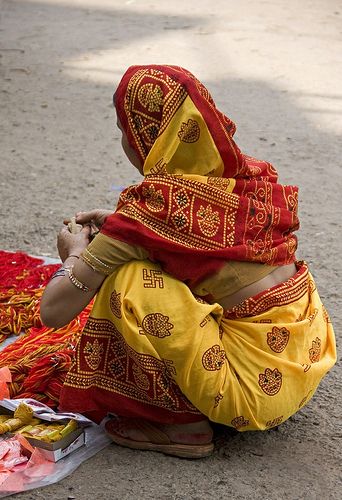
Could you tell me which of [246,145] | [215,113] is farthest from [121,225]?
[246,145]

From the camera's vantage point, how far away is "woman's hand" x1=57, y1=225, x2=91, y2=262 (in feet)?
8.90

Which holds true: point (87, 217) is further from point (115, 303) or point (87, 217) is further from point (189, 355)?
point (189, 355)

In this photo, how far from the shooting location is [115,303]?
2512mm

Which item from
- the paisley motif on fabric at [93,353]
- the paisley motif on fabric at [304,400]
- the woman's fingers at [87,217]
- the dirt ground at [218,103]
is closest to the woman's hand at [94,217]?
the woman's fingers at [87,217]

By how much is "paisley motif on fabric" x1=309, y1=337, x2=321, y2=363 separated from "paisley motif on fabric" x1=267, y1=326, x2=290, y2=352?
0.42 feet

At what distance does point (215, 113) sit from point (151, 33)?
5557 millimetres

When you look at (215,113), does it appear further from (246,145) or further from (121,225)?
(246,145)

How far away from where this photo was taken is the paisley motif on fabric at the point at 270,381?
2543 mm

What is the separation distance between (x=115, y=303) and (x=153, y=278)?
12 cm

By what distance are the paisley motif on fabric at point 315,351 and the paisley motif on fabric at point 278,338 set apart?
5.1 inches

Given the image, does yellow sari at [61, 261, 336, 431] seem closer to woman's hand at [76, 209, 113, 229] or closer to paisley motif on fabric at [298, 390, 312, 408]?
paisley motif on fabric at [298, 390, 312, 408]

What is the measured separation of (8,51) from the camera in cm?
739

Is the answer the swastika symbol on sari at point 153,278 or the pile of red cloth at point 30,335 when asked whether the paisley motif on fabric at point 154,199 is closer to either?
the swastika symbol on sari at point 153,278

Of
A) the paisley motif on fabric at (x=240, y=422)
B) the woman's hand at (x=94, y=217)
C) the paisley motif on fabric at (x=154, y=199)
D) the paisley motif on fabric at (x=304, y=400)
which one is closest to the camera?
the paisley motif on fabric at (x=154, y=199)
